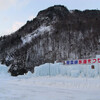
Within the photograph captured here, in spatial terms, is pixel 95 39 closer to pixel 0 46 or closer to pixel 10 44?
pixel 10 44

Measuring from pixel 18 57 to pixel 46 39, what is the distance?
1081cm

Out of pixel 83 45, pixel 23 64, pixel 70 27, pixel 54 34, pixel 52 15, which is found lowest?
pixel 23 64

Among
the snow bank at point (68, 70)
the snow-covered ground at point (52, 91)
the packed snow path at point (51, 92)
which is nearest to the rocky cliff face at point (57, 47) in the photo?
the snow bank at point (68, 70)

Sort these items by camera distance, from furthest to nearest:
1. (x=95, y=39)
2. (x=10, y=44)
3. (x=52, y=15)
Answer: (x=52, y=15) → (x=10, y=44) → (x=95, y=39)

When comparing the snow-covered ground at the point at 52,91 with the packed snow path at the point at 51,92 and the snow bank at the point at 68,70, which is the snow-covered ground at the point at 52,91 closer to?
the packed snow path at the point at 51,92

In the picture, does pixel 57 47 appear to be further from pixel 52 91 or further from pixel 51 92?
pixel 51 92

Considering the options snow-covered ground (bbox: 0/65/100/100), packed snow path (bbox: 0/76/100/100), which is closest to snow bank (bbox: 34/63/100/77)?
snow-covered ground (bbox: 0/65/100/100)

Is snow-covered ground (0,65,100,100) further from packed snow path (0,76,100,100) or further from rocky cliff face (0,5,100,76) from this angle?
rocky cliff face (0,5,100,76)

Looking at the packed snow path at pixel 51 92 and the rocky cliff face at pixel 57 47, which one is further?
the rocky cliff face at pixel 57 47

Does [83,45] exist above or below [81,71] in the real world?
above

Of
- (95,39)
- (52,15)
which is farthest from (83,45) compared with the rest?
(52,15)

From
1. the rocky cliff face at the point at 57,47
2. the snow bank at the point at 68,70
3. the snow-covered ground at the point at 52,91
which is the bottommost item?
the snow-covered ground at the point at 52,91

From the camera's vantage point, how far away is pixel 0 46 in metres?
56.1

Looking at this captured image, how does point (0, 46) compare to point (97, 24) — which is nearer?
point (97, 24)
